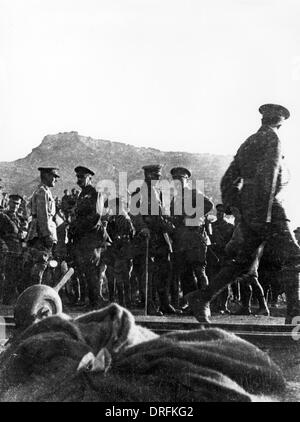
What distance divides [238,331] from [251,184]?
55.3 inches

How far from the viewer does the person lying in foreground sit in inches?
205

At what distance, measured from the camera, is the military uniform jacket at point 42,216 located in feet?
30.1

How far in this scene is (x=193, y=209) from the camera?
9.51m

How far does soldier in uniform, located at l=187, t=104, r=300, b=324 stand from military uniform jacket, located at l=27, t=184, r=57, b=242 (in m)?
2.71

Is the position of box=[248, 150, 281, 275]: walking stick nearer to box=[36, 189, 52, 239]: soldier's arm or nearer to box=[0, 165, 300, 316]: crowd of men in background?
box=[0, 165, 300, 316]: crowd of men in background

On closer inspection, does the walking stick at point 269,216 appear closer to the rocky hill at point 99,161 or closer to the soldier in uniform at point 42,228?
the soldier in uniform at point 42,228

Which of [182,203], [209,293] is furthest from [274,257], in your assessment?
[182,203]

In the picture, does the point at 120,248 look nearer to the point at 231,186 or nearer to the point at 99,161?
the point at 99,161

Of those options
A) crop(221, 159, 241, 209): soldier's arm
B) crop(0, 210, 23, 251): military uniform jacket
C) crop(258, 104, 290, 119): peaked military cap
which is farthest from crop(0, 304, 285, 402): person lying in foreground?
crop(0, 210, 23, 251): military uniform jacket

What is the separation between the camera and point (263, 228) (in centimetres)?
696

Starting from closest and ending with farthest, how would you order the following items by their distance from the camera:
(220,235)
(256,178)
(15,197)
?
(256,178), (220,235), (15,197)

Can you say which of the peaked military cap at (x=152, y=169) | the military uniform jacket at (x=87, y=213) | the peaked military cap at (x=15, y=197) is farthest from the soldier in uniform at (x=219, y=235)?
the peaked military cap at (x=15, y=197)

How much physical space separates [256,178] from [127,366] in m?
2.54
